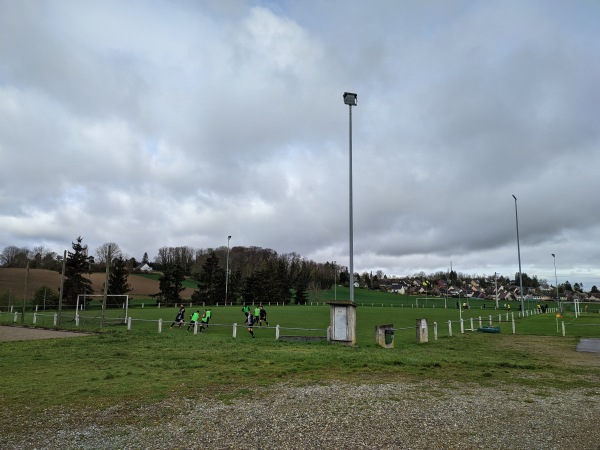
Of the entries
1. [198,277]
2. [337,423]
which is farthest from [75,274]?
[337,423]

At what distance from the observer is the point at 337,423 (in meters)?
6.75

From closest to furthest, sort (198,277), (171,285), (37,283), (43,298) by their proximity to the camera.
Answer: (43,298), (37,283), (171,285), (198,277)

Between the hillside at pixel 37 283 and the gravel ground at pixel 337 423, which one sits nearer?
the gravel ground at pixel 337 423

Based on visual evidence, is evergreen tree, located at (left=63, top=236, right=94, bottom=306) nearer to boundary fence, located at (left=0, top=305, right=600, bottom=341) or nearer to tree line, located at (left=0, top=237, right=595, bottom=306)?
tree line, located at (left=0, top=237, right=595, bottom=306)

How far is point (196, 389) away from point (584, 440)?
689 cm

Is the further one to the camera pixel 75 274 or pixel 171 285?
pixel 171 285

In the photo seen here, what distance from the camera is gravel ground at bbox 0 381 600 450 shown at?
19.5 ft

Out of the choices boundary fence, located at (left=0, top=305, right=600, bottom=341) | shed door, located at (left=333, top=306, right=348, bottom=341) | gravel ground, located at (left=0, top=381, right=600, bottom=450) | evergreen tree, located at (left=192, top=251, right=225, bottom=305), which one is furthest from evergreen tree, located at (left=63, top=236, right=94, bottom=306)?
gravel ground, located at (left=0, top=381, right=600, bottom=450)

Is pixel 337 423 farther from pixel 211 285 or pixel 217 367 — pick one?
pixel 211 285

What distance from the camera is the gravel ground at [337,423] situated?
19.5 feet

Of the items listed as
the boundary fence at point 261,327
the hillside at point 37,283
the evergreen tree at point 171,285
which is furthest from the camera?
the evergreen tree at point 171,285

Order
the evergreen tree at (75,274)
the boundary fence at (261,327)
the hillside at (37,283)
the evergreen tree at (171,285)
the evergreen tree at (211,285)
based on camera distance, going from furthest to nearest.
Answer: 1. the evergreen tree at (211,285)
2. the evergreen tree at (171,285)
3. the hillside at (37,283)
4. the evergreen tree at (75,274)
5. the boundary fence at (261,327)

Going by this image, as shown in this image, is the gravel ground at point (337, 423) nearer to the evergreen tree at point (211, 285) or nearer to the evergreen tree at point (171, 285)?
the evergreen tree at point (171, 285)

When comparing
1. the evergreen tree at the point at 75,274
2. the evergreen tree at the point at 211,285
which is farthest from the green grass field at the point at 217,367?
the evergreen tree at the point at 211,285
